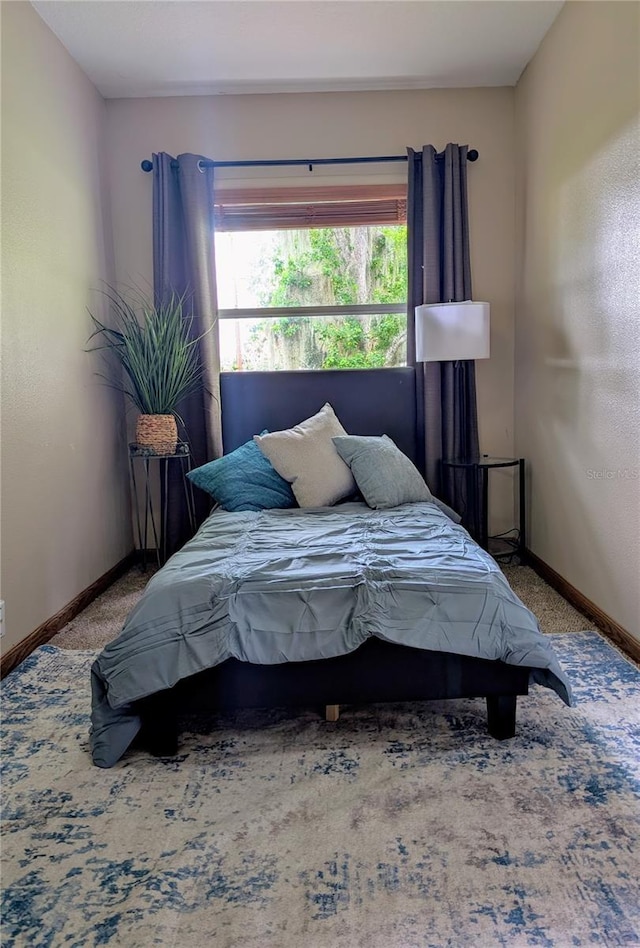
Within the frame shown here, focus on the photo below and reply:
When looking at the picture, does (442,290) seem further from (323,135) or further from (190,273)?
(190,273)

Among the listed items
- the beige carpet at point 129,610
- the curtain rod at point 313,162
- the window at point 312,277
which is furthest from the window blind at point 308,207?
the beige carpet at point 129,610

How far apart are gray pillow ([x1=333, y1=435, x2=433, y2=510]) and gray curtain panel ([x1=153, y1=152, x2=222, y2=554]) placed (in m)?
0.93

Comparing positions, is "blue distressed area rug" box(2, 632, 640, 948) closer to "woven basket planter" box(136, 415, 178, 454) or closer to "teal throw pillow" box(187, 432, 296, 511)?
"teal throw pillow" box(187, 432, 296, 511)

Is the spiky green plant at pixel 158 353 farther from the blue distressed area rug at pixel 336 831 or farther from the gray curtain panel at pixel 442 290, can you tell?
the blue distressed area rug at pixel 336 831

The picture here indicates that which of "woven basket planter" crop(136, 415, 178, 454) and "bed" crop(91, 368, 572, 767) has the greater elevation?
"woven basket planter" crop(136, 415, 178, 454)

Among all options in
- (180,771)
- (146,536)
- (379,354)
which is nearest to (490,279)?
(379,354)

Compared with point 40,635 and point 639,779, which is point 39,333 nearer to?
point 40,635

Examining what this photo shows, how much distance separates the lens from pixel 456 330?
3.36 meters

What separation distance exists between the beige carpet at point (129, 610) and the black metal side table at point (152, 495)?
12.4 inches

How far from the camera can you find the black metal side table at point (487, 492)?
3.45 m

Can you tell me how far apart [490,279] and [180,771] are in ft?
10.2

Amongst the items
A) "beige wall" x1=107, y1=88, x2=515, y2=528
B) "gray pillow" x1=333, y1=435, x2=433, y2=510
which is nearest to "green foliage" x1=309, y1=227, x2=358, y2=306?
"beige wall" x1=107, y1=88, x2=515, y2=528

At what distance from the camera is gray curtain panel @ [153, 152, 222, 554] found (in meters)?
3.64

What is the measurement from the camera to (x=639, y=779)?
5.47ft
